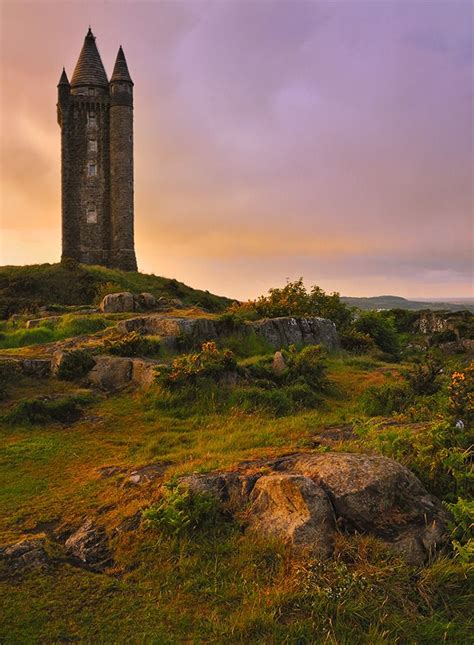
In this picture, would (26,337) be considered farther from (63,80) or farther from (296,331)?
(63,80)

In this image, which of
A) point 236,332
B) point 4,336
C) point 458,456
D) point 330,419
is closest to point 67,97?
point 4,336

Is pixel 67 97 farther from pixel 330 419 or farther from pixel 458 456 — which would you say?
pixel 458 456

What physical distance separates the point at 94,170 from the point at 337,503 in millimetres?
48959

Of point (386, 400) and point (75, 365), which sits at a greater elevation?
point (75, 365)

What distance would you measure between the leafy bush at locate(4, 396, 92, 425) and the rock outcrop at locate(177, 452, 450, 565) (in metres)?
5.07

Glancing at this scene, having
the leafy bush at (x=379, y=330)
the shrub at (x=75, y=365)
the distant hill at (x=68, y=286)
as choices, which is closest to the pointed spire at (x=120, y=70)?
the distant hill at (x=68, y=286)

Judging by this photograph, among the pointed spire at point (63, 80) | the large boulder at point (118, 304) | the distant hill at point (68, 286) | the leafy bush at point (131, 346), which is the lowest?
the leafy bush at point (131, 346)

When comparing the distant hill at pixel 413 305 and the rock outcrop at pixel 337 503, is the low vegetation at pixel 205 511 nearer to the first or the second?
the rock outcrop at pixel 337 503

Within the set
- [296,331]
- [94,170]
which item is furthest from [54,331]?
[94,170]

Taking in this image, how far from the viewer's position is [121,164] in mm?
46938

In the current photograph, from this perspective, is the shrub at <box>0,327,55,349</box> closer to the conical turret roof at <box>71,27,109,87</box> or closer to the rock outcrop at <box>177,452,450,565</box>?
the rock outcrop at <box>177,452,450,565</box>

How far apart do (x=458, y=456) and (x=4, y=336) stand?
1628cm

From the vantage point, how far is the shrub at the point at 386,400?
1040 centimetres

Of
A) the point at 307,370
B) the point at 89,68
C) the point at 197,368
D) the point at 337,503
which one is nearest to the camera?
the point at 337,503
